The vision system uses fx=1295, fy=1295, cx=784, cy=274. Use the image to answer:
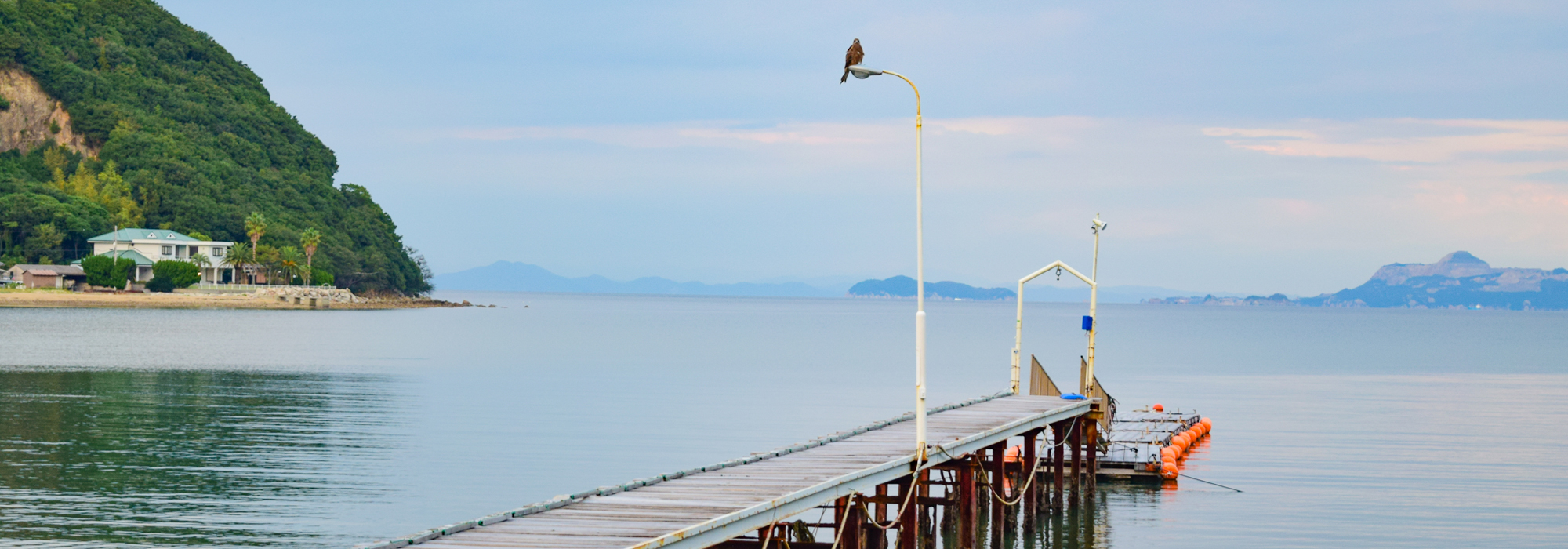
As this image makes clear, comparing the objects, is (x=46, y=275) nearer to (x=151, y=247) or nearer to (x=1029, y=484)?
(x=151, y=247)

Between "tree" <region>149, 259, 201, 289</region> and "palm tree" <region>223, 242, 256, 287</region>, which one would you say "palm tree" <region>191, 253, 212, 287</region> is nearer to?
"tree" <region>149, 259, 201, 289</region>

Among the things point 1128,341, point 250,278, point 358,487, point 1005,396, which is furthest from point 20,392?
point 250,278

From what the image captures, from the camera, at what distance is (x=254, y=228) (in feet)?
612

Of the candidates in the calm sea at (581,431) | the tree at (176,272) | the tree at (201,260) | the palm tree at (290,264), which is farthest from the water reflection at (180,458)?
the palm tree at (290,264)

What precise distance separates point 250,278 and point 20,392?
148 meters

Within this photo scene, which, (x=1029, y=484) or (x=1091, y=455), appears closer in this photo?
(x=1029, y=484)

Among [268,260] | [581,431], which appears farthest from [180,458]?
[268,260]

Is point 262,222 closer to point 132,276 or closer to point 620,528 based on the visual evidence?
point 132,276

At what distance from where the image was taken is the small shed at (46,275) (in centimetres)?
16488

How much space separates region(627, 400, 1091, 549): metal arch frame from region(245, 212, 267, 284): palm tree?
582ft

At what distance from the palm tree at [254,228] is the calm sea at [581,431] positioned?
7910cm

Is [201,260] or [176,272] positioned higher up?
[201,260]

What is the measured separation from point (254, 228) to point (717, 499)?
606 feet

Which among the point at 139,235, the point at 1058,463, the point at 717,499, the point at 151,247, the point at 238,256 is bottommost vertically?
the point at 1058,463
